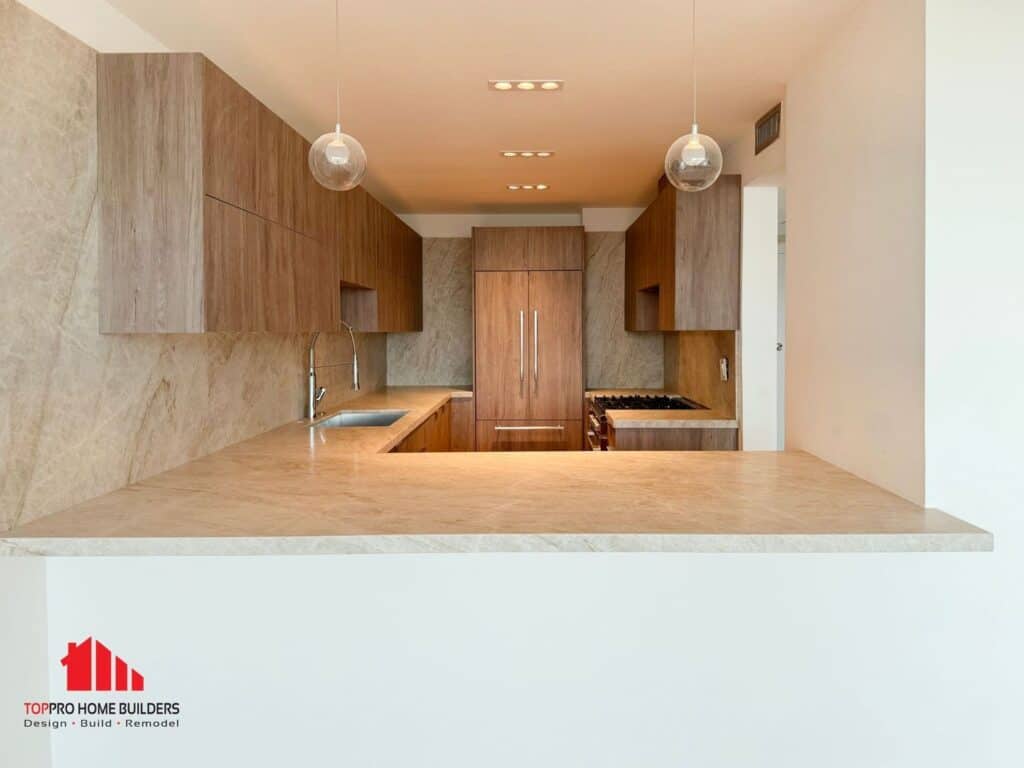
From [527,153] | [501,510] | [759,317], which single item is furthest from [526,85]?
[501,510]

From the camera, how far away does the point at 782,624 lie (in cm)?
201

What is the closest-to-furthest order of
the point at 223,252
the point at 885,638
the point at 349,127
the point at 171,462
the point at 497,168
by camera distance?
the point at 885,638 → the point at 223,252 → the point at 171,462 → the point at 349,127 → the point at 497,168

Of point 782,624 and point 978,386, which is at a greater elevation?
point 978,386

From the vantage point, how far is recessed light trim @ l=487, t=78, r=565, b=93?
128 inches

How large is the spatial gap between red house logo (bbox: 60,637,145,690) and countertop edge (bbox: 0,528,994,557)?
0.33 meters

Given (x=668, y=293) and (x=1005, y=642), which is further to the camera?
(x=668, y=293)

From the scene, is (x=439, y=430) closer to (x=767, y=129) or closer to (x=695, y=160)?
(x=767, y=129)

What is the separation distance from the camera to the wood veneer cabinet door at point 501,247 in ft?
20.2

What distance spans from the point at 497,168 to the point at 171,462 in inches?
116

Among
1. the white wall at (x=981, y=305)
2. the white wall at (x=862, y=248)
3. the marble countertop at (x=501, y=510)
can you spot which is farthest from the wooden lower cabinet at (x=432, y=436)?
the white wall at (x=981, y=305)

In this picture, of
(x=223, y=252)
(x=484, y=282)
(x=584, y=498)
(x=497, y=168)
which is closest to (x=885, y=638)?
(x=584, y=498)

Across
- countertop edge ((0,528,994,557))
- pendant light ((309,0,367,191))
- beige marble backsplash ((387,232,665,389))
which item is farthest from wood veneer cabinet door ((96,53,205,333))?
beige marble backsplash ((387,232,665,389))

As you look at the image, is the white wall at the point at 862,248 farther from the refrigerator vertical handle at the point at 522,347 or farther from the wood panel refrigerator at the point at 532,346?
the refrigerator vertical handle at the point at 522,347

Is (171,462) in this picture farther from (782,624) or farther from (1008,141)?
(1008,141)
